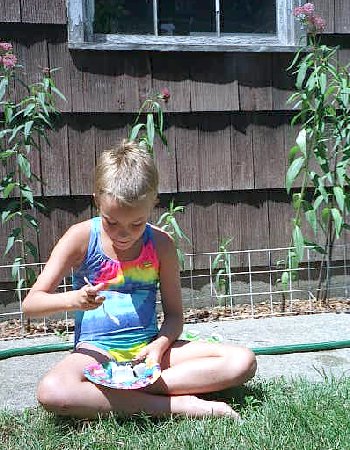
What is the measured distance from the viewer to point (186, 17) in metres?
3.73

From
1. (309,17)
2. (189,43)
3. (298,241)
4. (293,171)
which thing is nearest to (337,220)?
(298,241)

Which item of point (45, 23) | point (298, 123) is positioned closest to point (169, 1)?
point (45, 23)

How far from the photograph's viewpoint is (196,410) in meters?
2.01

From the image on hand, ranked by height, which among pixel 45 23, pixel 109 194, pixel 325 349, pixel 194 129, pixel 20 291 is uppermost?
pixel 45 23

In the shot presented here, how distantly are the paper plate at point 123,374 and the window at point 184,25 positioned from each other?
2060 millimetres

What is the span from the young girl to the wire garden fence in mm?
1249

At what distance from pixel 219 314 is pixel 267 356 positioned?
82cm

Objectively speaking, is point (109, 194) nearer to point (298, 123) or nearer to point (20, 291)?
point (20, 291)

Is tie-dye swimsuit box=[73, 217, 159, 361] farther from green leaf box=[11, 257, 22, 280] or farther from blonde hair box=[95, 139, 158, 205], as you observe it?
green leaf box=[11, 257, 22, 280]

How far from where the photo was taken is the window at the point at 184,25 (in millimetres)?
3537

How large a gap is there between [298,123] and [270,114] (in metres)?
0.19

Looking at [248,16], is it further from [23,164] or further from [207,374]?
[207,374]

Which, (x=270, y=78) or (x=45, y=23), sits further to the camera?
(x=270, y=78)

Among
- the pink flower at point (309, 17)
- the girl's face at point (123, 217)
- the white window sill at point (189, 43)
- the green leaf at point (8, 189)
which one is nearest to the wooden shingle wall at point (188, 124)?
the white window sill at point (189, 43)
